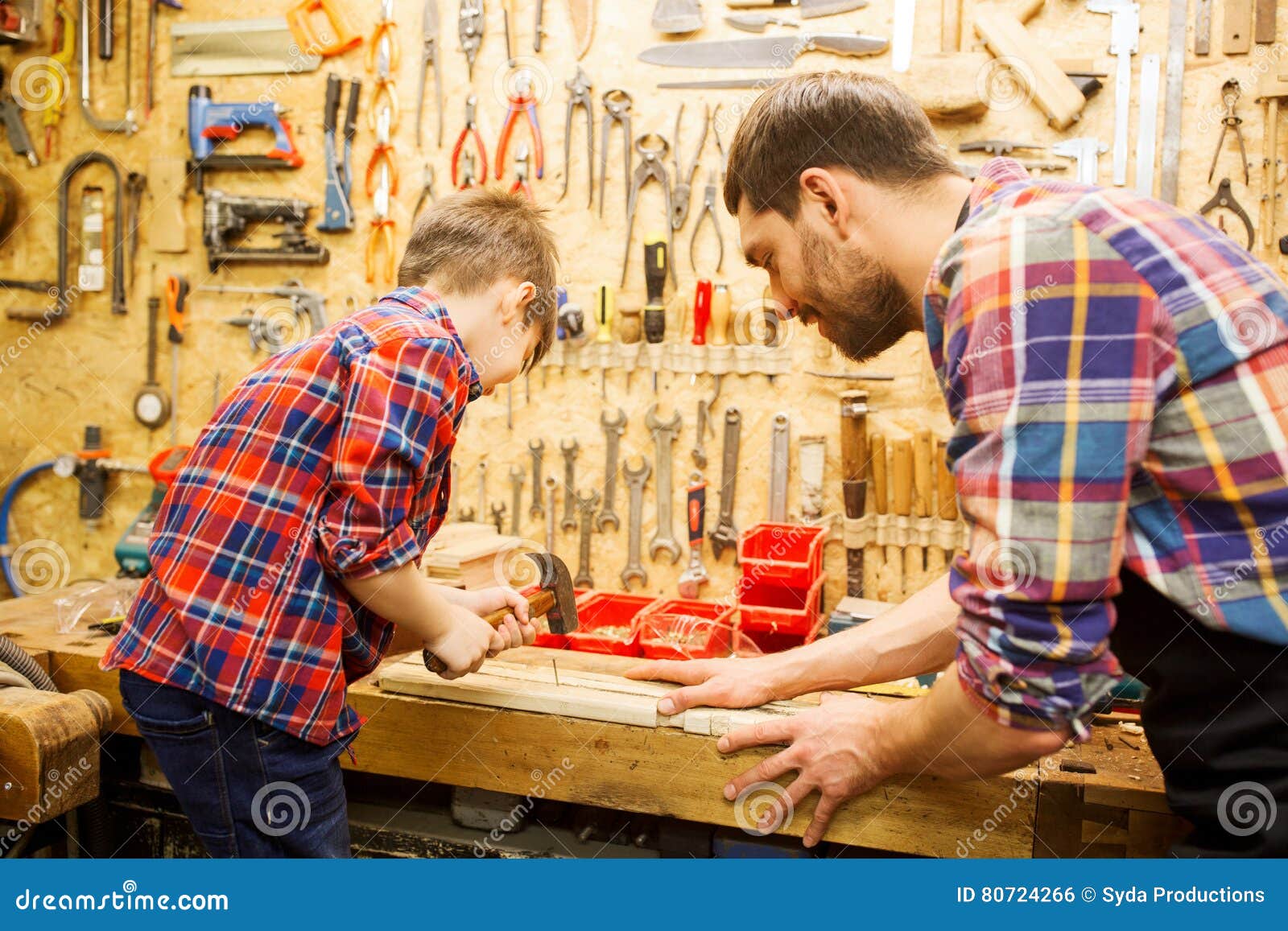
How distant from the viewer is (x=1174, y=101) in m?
3.06

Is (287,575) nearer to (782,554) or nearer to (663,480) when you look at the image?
(782,554)

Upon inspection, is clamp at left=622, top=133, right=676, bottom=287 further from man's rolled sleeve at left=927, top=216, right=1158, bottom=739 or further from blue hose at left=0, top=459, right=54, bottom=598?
blue hose at left=0, top=459, right=54, bottom=598

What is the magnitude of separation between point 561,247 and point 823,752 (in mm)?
2511

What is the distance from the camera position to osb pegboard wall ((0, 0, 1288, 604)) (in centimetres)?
317

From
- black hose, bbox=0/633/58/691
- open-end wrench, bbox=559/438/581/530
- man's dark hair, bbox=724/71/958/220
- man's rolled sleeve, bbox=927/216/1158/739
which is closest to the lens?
man's rolled sleeve, bbox=927/216/1158/739

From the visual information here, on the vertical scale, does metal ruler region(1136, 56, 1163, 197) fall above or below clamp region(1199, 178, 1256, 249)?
above

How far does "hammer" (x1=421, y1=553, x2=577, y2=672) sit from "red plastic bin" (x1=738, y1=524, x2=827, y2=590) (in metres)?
1.01

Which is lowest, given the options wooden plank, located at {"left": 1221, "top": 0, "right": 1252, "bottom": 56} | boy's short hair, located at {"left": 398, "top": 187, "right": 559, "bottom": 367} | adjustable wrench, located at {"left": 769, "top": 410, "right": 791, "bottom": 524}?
adjustable wrench, located at {"left": 769, "top": 410, "right": 791, "bottom": 524}

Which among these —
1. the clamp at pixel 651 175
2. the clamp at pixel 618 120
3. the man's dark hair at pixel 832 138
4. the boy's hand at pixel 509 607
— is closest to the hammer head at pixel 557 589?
the boy's hand at pixel 509 607

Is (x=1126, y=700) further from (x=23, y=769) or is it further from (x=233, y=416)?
(x=23, y=769)

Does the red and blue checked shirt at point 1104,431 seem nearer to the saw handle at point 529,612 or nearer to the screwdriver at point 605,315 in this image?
the saw handle at point 529,612

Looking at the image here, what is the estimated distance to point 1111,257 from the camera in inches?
40.1

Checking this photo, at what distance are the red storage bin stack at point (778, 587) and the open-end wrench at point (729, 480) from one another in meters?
0.30

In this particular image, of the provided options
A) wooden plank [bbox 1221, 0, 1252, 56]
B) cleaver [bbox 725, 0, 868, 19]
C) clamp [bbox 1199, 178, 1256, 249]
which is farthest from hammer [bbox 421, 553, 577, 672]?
wooden plank [bbox 1221, 0, 1252, 56]
